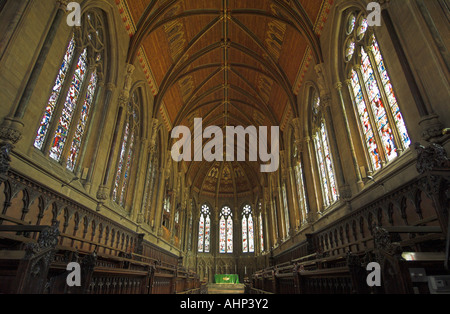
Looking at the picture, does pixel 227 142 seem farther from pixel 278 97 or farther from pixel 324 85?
pixel 324 85

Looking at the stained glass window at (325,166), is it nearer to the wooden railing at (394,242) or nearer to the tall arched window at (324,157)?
the tall arched window at (324,157)

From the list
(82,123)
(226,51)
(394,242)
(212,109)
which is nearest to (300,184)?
(226,51)

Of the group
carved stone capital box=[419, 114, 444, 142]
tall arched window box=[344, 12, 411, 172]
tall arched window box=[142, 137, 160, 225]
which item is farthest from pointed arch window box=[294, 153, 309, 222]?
carved stone capital box=[419, 114, 444, 142]

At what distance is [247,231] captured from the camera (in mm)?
30812

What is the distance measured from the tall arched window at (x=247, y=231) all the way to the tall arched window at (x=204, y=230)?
4.31 m

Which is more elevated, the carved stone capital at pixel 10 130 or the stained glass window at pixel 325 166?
the stained glass window at pixel 325 166

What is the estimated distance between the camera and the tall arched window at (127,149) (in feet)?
39.5

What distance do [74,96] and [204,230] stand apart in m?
24.8

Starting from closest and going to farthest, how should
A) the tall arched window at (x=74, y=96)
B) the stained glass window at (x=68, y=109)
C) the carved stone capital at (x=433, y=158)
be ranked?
1. the carved stone capital at (x=433, y=158)
2. the tall arched window at (x=74, y=96)
3. the stained glass window at (x=68, y=109)

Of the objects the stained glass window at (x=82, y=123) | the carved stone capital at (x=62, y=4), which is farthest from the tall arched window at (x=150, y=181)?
the carved stone capital at (x=62, y=4)

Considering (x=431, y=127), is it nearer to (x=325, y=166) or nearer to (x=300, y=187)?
(x=325, y=166)

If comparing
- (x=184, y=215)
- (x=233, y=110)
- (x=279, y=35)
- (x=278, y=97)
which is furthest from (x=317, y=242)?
(x=184, y=215)

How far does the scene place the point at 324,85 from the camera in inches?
451
